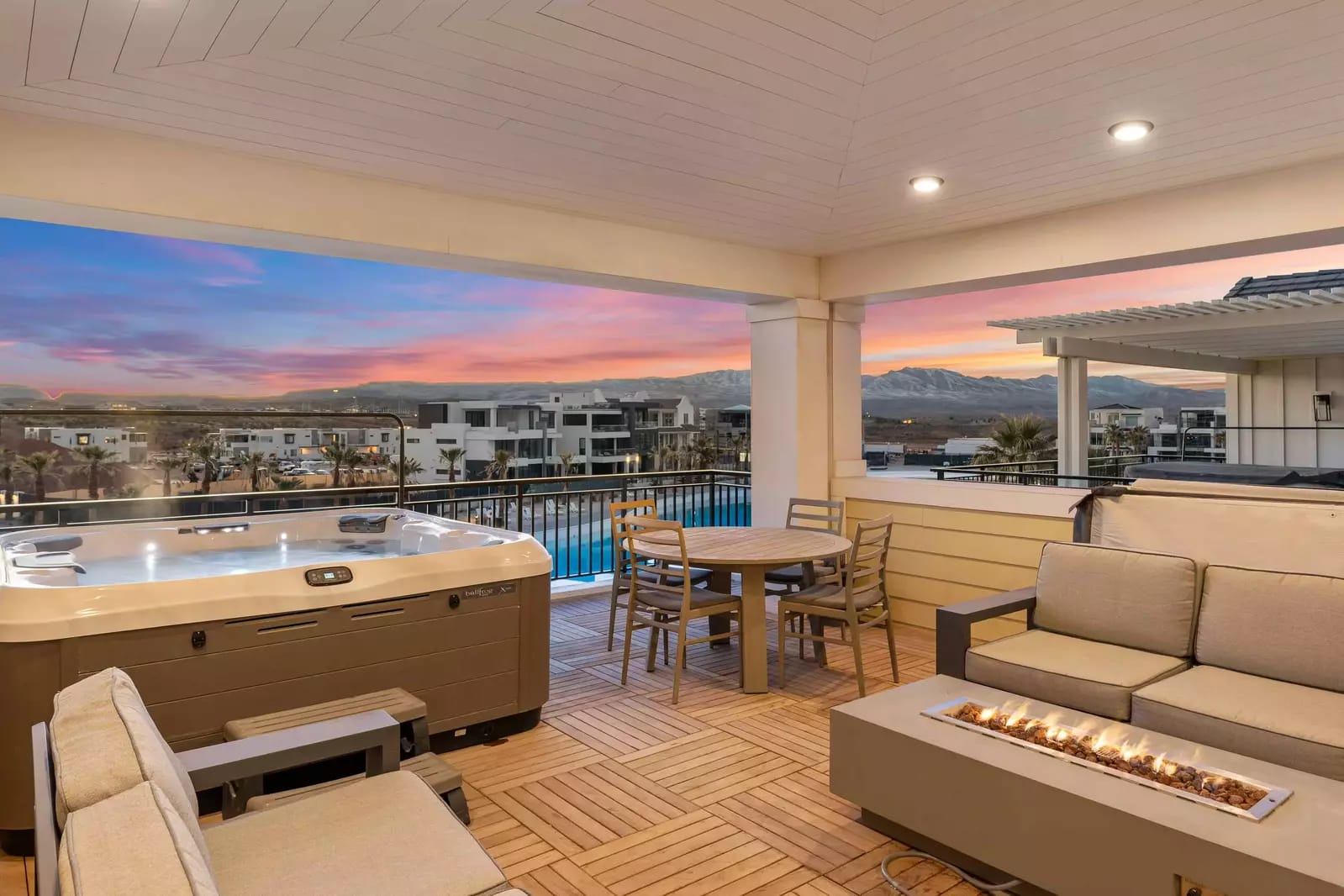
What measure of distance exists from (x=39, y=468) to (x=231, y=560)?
6.28 feet

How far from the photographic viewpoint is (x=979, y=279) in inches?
190

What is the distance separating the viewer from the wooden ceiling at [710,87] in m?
2.30

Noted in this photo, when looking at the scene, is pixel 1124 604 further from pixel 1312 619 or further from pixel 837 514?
pixel 837 514

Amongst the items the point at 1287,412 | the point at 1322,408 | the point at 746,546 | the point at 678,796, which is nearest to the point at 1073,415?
the point at 1322,408

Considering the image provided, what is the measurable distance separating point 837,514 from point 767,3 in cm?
395

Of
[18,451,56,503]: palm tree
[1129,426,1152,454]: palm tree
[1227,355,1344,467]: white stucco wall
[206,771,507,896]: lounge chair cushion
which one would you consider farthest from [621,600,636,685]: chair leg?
[1227,355,1344,467]: white stucco wall

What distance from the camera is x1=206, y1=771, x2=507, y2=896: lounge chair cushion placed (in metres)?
1.46

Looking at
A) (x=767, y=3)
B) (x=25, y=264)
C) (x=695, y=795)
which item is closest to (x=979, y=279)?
(x=767, y=3)

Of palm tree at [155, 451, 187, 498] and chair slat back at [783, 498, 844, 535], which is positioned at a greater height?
palm tree at [155, 451, 187, 498]

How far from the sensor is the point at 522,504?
6.09m

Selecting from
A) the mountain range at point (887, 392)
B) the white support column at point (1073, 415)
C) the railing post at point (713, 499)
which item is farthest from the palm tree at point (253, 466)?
the white support column at point (1073, 415)

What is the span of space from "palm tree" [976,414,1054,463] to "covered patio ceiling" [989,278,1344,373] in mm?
1029

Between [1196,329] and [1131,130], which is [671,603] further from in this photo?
[1196,329]

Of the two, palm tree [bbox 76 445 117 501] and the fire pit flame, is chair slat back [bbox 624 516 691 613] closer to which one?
the fire pit flame
